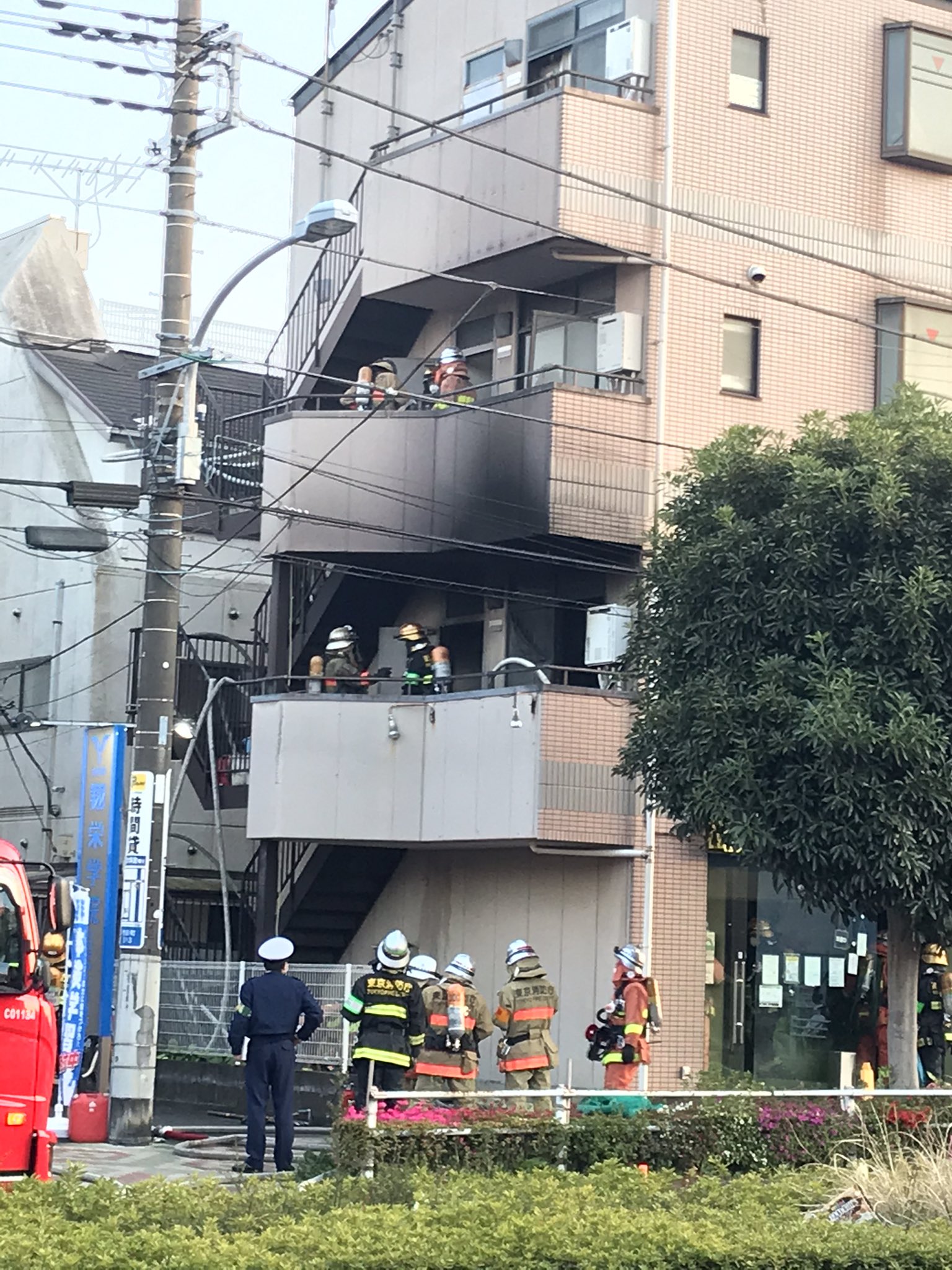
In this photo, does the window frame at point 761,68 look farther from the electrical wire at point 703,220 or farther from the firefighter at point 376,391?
the firefighter at point 376,391

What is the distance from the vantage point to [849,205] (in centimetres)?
2519

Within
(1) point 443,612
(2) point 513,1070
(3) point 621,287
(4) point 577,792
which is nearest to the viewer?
(2) point 513,1070

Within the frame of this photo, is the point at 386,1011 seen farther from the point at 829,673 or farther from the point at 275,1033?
the point at 829,673

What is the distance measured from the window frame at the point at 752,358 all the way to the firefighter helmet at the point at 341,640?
5238 mm

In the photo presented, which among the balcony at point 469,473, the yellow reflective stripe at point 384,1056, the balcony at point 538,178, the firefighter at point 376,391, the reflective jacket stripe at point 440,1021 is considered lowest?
the yellow reflective stripe at point 384,1056

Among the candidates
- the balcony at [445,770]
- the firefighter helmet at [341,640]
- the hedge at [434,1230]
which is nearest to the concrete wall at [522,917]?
the balcony at [445,770]

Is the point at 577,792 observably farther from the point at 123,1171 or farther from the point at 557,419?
the point at 123,1171

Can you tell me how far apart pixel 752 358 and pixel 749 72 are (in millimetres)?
3409

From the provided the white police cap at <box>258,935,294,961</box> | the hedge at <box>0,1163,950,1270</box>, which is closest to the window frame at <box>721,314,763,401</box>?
the white police cap at <box>258,935,294,961</box>

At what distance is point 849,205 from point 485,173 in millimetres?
4581

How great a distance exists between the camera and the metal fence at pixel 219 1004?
2217cm

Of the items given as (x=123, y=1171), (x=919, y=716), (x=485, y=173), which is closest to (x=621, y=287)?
(x=485, y=173)

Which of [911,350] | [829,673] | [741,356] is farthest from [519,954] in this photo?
[911,350]

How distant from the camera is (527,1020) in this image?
1775cm
